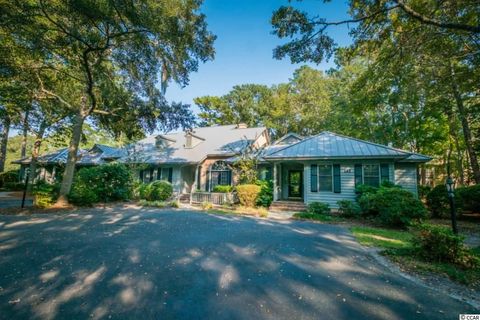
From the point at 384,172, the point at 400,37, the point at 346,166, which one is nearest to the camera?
the point at 400,37

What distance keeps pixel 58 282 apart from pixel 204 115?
31.0m

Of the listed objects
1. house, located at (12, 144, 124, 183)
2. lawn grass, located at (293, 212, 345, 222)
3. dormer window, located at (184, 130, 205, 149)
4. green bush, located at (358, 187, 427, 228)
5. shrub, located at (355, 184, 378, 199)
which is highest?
dormer window, located at (184, 130, 205, 149)

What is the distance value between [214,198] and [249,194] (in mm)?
2991

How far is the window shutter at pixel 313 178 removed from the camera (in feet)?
42.9

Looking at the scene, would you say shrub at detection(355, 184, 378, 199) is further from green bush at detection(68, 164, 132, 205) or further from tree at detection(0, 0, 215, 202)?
green bush at detection(68, 164, 132, 205)

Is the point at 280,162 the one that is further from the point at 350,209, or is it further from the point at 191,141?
the point at 191,141

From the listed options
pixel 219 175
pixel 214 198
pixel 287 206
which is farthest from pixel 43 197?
pixel 287 206

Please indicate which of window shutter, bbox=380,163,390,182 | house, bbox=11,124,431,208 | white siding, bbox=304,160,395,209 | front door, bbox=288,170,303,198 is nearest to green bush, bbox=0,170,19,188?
house, bbox=11,124,431,208

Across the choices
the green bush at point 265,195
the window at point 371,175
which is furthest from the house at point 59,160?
the window at point 371,175

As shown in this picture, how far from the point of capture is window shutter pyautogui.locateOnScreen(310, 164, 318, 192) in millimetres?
13062

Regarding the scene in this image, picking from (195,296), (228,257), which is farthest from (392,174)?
(195,296)

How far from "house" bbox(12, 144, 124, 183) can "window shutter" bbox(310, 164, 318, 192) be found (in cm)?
1780

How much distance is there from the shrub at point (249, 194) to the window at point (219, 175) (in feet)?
15.2

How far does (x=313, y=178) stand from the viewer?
1315 cm
